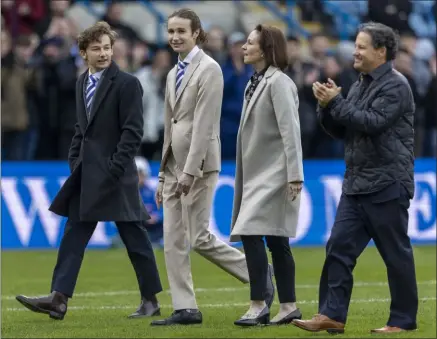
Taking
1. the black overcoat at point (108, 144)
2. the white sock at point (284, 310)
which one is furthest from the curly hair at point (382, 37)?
the black overcoat at point (108, 144)

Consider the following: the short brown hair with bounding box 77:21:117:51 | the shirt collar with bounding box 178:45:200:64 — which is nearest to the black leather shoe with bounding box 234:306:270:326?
the shirt collar with bounding box 178:45:200:64

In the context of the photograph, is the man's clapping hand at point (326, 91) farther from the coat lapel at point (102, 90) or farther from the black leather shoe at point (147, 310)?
the black leather shoe at point (147, 310)

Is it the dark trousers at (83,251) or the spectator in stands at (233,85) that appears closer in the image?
the dark trousers at (83,251)

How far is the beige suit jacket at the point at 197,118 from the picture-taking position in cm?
962

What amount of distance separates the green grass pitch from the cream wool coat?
2.37 ft

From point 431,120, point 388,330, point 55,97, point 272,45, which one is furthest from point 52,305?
point 431,120

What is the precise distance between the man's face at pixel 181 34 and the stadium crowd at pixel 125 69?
334 inches

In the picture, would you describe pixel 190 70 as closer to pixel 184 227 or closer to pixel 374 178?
pixel 184 227

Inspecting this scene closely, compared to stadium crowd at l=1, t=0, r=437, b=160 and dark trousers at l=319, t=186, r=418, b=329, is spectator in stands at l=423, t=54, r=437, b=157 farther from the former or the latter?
dark trousers at l=319, t=186, r=418, b=329

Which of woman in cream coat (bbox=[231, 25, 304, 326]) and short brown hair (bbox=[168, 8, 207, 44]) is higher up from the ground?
short brown hair (bbox=[168, 8, 207, 44])

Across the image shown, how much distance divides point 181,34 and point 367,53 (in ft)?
4.99

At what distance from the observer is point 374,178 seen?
885cm

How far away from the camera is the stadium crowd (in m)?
18.4

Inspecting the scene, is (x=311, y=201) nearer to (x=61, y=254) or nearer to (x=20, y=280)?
(x=20, y=280)
